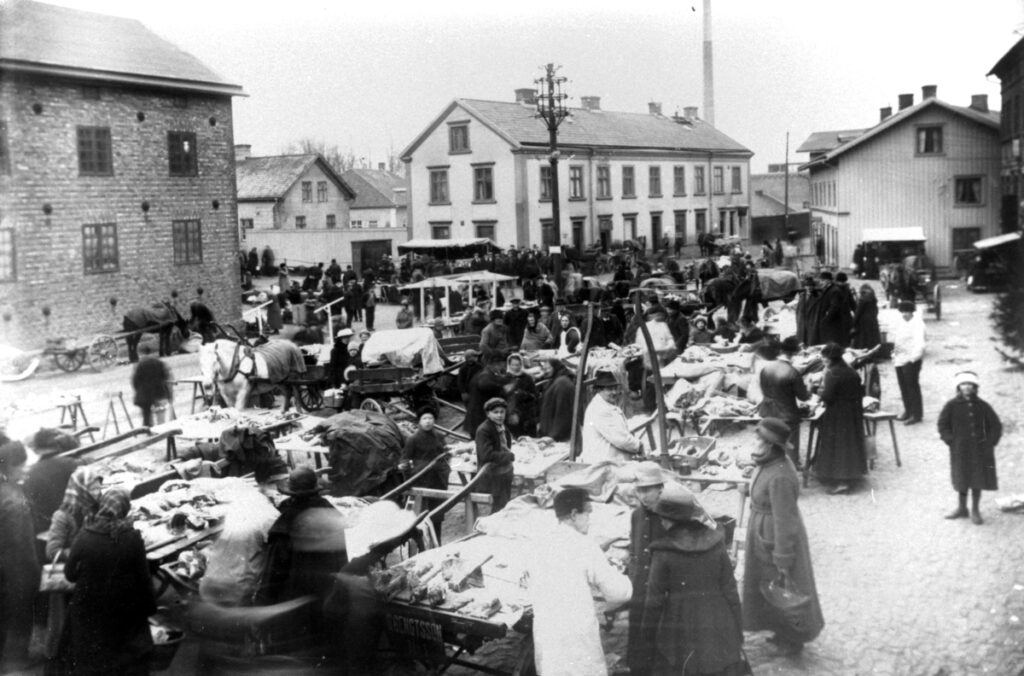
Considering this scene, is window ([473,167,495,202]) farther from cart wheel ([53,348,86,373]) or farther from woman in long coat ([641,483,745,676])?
woman in long coat ([641,483,745,676])

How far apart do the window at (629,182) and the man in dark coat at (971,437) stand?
28.8ft

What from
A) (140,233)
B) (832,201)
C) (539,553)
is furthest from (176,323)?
(539,553)

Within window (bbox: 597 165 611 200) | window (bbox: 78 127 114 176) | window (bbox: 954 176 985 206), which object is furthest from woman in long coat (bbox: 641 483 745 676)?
window (bbox: 597 165 611 200)

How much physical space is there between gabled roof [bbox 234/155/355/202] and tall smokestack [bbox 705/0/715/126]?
8894 mm

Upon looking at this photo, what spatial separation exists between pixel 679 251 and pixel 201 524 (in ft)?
48.3

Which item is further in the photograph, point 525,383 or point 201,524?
point 525,383

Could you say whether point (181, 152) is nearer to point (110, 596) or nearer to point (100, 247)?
point (100, 247)

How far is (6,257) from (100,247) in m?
3.09

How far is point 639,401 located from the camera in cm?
1509

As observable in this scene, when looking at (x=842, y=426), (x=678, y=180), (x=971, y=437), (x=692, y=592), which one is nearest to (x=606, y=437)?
(x=842, y=426)

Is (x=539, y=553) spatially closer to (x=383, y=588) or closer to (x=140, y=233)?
(x=383, y=588)

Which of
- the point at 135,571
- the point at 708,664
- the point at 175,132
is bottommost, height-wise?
the point at 708,664

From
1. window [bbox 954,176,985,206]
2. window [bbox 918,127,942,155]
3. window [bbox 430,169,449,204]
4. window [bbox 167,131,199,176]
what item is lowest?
window [bbox 954,176,985,206]

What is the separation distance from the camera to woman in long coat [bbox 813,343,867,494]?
9.82 m
